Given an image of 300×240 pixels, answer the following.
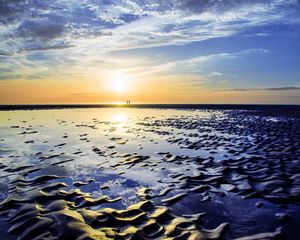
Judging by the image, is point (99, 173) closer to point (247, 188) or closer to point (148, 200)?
point (148, 200)

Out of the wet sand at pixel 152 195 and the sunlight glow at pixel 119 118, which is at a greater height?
the sunlight glow at pixel 119 118

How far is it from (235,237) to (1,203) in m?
6.69

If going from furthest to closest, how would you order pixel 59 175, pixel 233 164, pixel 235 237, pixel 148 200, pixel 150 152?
pixel 150 152
pixel 233 164
pixel 59 175
pixel 148 200
pixel 235 237

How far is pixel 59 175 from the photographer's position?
11523 mm

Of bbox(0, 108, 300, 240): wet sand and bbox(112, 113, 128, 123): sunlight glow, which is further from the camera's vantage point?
bbox(112, 113, 128, 123): sunlight glow

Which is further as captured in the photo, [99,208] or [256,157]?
[256,157]

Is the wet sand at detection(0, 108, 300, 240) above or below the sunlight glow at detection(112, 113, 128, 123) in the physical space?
below

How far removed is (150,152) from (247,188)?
8566 millimetres

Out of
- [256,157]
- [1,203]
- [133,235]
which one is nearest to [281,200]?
[133,235]

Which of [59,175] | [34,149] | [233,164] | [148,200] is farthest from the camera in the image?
[34,149]

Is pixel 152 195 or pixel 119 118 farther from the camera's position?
pixel 119 118

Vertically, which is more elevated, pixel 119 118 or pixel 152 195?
pixel 119 118

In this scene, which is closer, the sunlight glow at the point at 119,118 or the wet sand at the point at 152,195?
the wet sand at the point at 152,195

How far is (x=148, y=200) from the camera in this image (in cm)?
820
